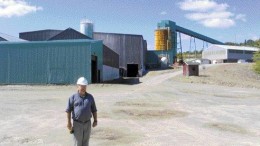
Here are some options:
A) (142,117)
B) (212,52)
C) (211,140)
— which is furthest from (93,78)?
(212,52)

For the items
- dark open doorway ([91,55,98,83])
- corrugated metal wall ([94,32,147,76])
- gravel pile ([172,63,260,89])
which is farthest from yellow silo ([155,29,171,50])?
dark open doorway ([91,55,98,83])

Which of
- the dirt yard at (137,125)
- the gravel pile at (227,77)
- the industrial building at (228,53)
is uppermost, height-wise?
the industrial building at (228,53)

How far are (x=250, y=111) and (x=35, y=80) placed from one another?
2534cm

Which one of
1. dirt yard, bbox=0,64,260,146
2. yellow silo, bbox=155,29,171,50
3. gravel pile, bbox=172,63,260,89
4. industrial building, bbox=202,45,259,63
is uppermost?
yellow silo, bbox=155,29,171,50

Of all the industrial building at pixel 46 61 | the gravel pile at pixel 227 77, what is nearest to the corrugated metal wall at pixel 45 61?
the industrial building at pixel 46 61

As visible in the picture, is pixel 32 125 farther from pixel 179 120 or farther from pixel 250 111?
pixel 250 111

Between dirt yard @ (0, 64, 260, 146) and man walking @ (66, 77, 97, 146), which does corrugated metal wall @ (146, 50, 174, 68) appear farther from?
man walking @ (66, 77, 97, 146)

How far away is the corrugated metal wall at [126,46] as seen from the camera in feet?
222

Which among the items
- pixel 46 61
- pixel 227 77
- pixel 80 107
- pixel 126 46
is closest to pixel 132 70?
pixel 126 46

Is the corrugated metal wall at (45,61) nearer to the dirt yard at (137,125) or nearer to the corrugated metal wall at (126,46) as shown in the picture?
the dirt yard at (137,125)

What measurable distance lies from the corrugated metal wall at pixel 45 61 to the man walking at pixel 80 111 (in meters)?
31.2

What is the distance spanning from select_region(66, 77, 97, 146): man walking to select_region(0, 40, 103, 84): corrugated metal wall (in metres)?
31.2

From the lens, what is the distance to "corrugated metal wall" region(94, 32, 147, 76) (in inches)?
2665

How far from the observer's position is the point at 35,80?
4034cm
